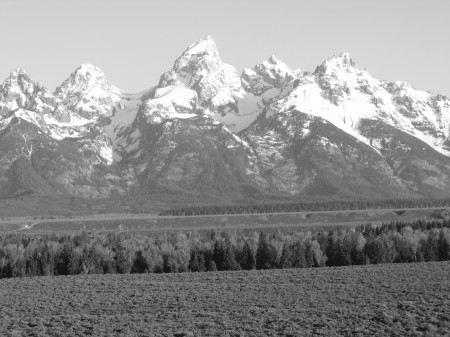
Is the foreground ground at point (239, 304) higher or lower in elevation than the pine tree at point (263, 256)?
lower

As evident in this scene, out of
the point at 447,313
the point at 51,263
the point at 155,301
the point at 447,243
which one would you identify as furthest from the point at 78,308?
the point at 447,243

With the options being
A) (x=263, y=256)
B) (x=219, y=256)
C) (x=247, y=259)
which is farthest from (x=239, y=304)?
(x=247, y=259)

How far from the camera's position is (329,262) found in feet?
567

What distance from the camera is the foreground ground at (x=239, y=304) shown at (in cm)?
8094

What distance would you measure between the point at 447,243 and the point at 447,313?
315 feet

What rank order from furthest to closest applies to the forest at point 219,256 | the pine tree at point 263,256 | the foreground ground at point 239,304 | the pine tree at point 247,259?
the pine tree at point 247,259 < the pine tree at point 263,256 < the forest at point 219,256 < the foreground ground at point 239,304

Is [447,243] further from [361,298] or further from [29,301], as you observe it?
[29,301]

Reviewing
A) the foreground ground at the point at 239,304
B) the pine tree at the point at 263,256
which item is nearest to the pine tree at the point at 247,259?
the pine tree at the point at 263,256

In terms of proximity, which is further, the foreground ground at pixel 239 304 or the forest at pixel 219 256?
the forest at pixel 219 256

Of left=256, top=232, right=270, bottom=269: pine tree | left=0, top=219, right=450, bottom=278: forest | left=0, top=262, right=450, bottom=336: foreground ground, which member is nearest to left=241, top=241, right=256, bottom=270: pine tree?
left=0, top=219, right=450, bottom=278: forest

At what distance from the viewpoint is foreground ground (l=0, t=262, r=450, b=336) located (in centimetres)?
8094

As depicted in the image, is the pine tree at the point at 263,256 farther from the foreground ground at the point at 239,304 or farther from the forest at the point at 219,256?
the foreground ground at the point at 239,304

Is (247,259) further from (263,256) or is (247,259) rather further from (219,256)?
(219,256)

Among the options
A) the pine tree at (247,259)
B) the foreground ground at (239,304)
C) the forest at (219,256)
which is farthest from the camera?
the pine tree at (247,259)
